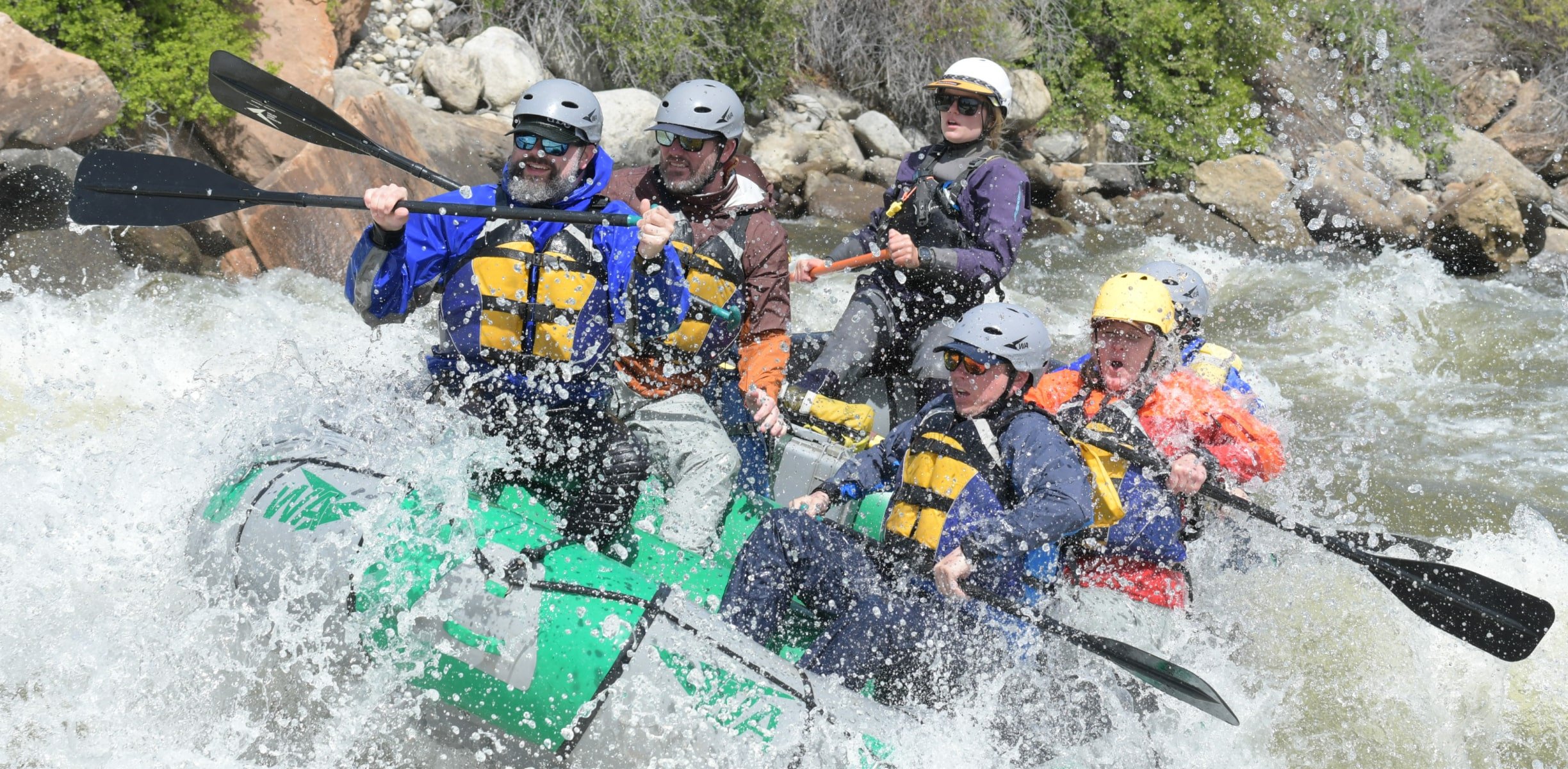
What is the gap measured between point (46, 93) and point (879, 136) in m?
7.34

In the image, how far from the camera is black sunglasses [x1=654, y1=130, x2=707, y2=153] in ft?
14.1

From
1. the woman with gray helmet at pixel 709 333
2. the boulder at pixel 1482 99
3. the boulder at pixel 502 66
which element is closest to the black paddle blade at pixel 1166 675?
the woman with gray helmet at pixel 709 333

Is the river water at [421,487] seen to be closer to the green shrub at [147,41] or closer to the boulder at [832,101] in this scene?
the green shrub at [147,41]

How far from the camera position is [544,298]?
3.75 m

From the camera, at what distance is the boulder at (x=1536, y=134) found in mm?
16438

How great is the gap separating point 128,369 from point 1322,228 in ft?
36.4

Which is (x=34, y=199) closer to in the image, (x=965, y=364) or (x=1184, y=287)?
(x=965, y=364)

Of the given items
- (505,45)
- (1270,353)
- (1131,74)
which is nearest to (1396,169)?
(1131,74)

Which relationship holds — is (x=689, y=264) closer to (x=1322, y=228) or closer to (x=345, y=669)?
(x=345, y=669)

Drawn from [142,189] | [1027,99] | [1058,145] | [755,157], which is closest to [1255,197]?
[1058,145]

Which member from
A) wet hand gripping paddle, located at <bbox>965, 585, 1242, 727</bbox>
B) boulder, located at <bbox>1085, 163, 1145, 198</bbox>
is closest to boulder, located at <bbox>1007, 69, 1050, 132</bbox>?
boulder, located at <bbox>1085, 163, 1145, 198</bbox>

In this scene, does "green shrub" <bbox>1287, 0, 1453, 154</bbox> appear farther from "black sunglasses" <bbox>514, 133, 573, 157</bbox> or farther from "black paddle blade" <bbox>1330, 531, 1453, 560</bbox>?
"black sunglasses" <bbox>514, 133, 573, 157</bbox>

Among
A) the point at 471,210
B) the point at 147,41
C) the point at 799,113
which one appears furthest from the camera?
the point at 799,113

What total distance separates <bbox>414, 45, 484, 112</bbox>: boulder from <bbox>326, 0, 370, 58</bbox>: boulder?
0.56 metres
